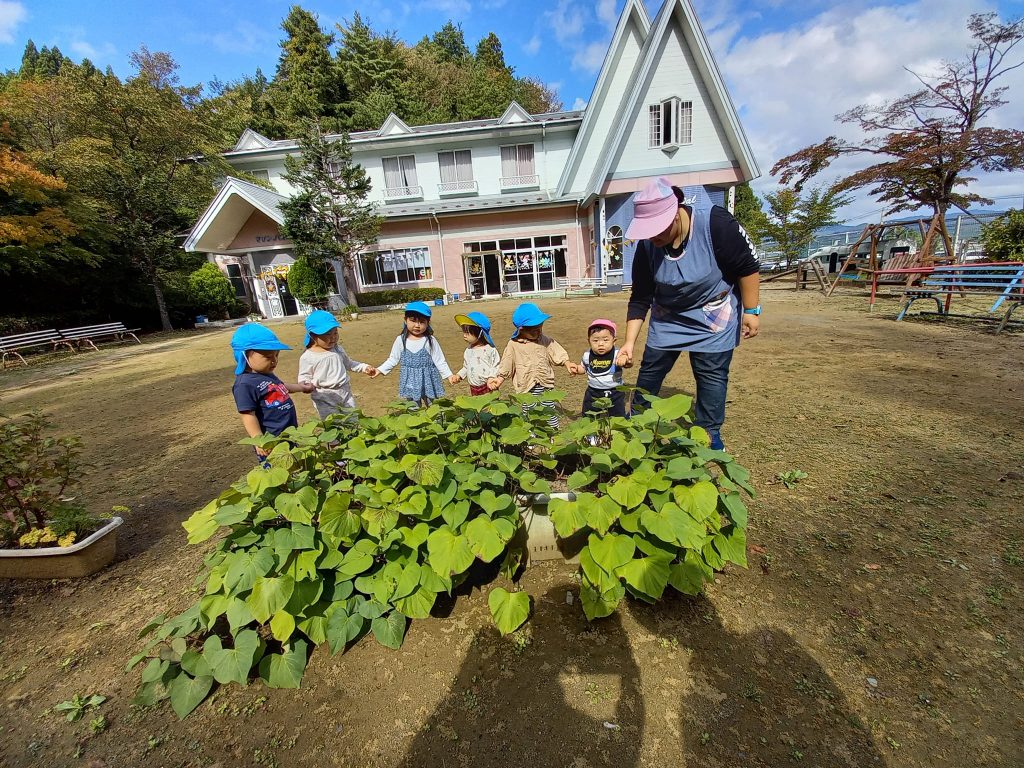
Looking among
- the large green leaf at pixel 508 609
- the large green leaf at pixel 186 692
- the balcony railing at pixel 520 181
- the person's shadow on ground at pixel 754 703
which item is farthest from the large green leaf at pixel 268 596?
the balcony railing at pixel 520 181

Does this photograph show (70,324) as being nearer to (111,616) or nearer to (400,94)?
(111,616)

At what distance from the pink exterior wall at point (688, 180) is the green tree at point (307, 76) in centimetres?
2653

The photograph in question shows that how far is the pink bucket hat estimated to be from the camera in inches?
97.7

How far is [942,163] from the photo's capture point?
14820mm

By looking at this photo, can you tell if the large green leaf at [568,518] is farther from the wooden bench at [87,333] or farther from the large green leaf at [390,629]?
the wooden bench at [87,333]

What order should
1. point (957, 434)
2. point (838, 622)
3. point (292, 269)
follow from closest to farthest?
1. point (838, 622)
2. point (957, 434)
3. point (292, 269)

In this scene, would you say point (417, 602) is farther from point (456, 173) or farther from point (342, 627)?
point (456, 173)

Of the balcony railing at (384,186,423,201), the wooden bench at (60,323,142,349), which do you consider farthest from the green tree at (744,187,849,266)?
the wooden bench at (60,323,142,349)

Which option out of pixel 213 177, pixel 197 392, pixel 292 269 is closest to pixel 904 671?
pixel 197 392

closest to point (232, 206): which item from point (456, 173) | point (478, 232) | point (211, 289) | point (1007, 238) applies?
point (211, 289)

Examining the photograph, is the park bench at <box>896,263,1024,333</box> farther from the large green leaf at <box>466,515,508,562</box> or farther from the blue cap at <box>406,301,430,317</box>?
the large green leaf at <box>466,515,508,562</box>

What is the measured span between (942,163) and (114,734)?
22861 millimetres

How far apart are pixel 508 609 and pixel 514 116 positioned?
24294 mm

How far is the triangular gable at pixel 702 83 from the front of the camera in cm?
1602
